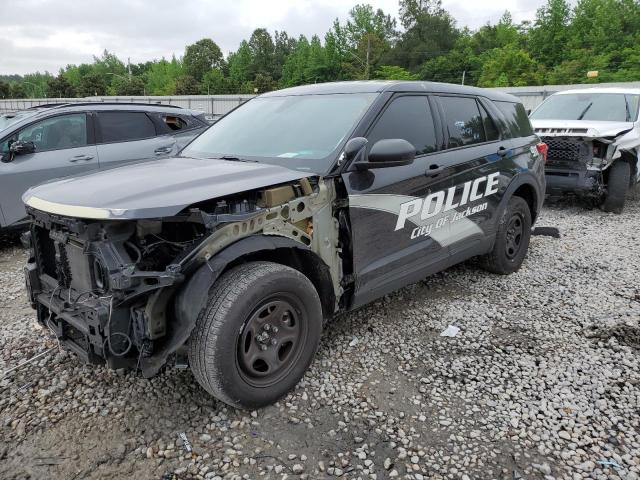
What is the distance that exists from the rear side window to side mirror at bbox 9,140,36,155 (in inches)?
204

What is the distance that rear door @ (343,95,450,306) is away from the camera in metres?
3.21

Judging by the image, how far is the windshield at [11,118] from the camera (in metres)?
6.06

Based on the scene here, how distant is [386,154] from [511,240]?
247 centimetres

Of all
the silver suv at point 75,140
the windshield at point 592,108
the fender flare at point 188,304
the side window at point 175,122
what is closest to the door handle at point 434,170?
the fender flare at point 188,304

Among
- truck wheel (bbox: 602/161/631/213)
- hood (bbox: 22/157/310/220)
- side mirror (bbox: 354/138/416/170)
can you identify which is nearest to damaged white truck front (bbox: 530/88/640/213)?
truck wheel (bbox: 602/161/631/213)

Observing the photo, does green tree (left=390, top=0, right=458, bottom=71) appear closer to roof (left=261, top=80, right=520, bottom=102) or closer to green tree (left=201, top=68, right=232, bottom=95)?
green tree (left=201, top=68, right=232, bottom=95)

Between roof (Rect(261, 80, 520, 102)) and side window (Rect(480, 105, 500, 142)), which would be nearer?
roof (Rect(261, 80, 520, 102))

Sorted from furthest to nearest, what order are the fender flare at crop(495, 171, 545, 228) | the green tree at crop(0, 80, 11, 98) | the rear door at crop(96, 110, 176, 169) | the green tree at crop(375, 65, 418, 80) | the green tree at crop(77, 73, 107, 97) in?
the green tree at crop(77, 73, 107, 97) < the green tree at crop(0, 80, 11, 98) < the green tree at crop(375, 65, 418, 80) < the rear door at crop(96, 110, 176, 169) < the fender flare at crop(495, 171, 545, 228)

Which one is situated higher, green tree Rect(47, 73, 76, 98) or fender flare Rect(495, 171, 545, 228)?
green tree Rect(47, 73, 76, 98)

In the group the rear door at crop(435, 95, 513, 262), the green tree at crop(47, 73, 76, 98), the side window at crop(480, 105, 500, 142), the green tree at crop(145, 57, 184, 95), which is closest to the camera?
the rear door at crop(435, 95, 513, 262)

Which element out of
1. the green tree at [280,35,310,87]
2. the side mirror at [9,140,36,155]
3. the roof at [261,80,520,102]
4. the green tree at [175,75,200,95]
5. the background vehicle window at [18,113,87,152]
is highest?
the green tree at [280,35,310,87]

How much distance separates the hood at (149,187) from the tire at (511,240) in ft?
8.39

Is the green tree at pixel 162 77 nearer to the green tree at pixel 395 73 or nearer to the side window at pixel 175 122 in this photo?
the green tree at pixel 395 73

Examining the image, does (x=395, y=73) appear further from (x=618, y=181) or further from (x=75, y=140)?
(x=75, y=140)
